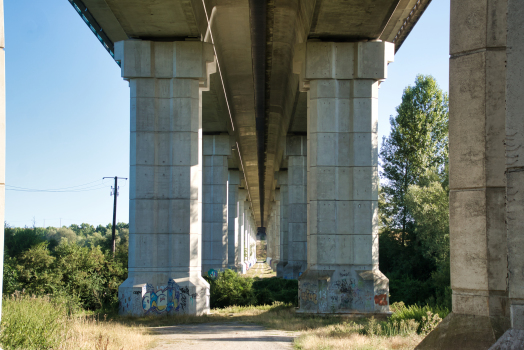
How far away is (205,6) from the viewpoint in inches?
796

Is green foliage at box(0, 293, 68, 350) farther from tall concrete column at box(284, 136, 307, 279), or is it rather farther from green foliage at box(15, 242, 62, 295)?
tall concrete column at box(284, 136, 307, 279)

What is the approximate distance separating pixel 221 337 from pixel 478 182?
9.44 metres

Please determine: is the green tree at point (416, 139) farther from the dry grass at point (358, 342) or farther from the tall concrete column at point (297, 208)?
the dry grass at point (358, 342)

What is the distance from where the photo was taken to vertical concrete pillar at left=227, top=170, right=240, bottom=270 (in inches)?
1772

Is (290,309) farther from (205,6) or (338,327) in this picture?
(205,6)

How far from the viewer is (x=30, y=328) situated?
10023mm

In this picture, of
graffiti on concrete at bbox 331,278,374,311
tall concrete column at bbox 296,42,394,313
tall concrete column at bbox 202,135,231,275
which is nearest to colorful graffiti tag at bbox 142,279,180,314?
tall concrete column at bbox 296,42,394,313

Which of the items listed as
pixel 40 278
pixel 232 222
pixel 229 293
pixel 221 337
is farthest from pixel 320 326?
pixel 232 222

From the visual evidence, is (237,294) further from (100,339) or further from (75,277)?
(100,339)

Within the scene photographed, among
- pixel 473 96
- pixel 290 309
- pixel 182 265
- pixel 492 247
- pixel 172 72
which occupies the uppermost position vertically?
pixel 172 72

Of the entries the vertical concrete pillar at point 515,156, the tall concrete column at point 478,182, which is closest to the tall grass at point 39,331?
the tall concrete column at point 478,182

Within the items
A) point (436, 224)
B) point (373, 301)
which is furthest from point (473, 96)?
point (436, 224)

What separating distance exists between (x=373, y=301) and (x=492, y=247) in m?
13.1

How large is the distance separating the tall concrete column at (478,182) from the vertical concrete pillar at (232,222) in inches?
1422
